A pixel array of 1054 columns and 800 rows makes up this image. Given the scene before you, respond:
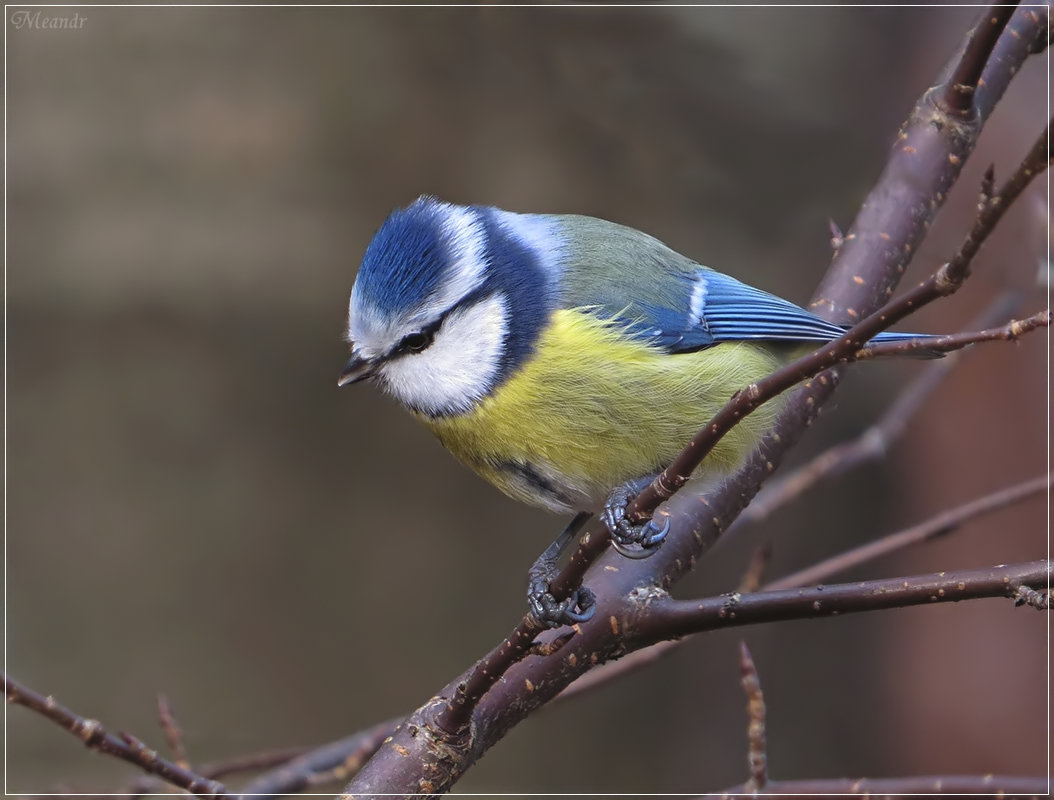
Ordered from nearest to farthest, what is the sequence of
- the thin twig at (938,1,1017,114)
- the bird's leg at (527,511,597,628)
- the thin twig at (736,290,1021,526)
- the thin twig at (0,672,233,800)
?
the thin twig at (938,1,1017,114), the thin twig at (0,672,233,800), the bird's leg at (527,511,597,628), the thin twig at (736,290,1021,526)

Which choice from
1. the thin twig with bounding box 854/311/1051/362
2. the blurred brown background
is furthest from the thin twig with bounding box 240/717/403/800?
the blurred brown background

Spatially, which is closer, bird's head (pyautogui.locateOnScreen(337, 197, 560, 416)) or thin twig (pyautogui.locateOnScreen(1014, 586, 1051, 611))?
thin twig (pyautogui.locateOnScreen(1014, 586, 1051, 611))

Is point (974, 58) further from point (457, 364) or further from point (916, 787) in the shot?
point (916, 787)

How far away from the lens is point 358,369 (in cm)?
159

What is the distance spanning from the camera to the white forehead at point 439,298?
5.07 feet

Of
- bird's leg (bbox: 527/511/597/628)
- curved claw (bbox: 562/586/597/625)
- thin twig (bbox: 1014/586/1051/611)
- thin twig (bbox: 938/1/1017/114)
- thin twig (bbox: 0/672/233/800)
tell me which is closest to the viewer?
thin twig (bbox: 1014/586/1051/611)

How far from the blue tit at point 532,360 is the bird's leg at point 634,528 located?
0.01 metres

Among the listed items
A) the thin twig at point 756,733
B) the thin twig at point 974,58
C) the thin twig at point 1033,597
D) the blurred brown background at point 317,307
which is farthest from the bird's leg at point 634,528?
the blurred brown background at point 317,307

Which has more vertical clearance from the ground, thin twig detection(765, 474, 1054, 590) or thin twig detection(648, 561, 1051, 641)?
thin twig detection(765, 474, 1054, 590)

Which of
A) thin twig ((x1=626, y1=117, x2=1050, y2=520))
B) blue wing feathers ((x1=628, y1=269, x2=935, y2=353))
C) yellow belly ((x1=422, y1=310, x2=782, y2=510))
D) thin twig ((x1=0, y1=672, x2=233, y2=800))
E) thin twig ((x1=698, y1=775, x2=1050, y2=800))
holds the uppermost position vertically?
blue wing feathers ((x1=628, y1=269, x2=935, y2=353))

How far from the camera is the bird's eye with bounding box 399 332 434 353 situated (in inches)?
61.4

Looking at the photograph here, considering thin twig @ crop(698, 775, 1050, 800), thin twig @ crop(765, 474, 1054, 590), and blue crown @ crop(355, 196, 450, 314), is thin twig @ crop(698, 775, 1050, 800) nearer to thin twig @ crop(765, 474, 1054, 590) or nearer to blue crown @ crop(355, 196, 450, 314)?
thin twig @ crop(765, 474, 1054, 590)

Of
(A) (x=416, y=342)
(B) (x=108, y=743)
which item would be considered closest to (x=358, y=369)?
(A) (x=416, y=342)

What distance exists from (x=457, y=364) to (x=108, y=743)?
27.7 inches
